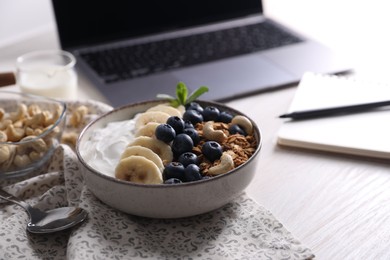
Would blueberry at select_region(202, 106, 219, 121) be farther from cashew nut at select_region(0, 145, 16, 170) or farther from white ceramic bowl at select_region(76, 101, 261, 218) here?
cashew nut at select_region(0, 145, 16, 170)

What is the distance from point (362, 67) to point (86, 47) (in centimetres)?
62

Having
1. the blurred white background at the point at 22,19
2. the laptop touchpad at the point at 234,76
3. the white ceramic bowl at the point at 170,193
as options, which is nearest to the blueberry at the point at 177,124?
the white ceramic bowl at the point at 170,193

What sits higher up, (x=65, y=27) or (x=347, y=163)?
(x=65, y=27)

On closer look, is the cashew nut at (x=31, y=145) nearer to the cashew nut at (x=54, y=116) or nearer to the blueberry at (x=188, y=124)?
the cashew nut at (x=54, y=116)

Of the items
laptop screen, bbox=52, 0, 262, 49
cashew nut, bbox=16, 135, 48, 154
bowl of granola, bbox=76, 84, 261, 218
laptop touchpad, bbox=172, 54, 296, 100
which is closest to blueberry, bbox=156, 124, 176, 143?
bowl of granola, bbox=76, 84, 261, 218

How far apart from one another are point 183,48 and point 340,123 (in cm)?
49

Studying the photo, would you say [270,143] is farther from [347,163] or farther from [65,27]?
[65,27]

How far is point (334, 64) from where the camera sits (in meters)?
1.16

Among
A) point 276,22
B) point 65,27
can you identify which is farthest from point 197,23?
point 65,27

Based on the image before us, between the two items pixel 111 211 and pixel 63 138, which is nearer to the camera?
pixel 111 211

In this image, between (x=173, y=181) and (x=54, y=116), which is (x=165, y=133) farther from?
(x=54, y=116)

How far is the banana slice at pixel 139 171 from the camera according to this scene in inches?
26.0

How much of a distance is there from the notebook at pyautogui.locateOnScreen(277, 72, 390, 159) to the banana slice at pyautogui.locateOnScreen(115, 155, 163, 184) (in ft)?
0.95

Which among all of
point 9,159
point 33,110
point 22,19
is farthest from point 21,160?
point 22,19
